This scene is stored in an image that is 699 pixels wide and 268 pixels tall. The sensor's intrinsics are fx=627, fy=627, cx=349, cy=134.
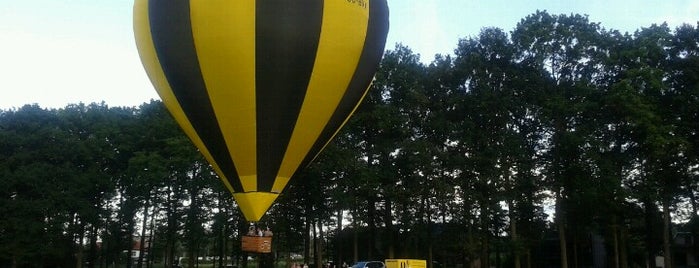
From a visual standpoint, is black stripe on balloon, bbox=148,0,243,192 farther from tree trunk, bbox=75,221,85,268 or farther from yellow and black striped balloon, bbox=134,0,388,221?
tree trunk, bbox=75,221,85,268

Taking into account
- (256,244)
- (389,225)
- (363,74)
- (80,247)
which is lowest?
(80,247)

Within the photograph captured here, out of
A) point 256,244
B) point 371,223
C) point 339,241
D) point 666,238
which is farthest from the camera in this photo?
point 339,241

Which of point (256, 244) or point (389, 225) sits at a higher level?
point (389, 225)

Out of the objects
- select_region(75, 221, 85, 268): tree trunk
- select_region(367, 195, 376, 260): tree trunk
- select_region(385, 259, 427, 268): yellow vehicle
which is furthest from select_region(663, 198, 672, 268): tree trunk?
select_region(75, 221, 85, 268): tree trunk

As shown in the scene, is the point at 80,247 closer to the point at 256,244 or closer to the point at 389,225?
the point at 389,225

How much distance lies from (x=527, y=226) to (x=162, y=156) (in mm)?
23699

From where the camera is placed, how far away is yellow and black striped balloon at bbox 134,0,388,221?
12.9m

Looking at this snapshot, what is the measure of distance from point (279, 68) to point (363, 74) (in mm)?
2447

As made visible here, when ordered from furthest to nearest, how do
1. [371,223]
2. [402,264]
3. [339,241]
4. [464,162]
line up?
[339,241] → [371,223] → [464,162] → [402,264]

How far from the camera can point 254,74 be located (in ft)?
43.0

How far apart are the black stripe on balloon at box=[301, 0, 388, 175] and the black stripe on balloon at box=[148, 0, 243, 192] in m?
1.95

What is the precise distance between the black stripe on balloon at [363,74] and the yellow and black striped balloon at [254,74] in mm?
208

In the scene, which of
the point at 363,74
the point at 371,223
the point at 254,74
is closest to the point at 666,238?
the point at 371,223

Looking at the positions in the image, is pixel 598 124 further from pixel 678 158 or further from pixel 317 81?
pixel 317 81
